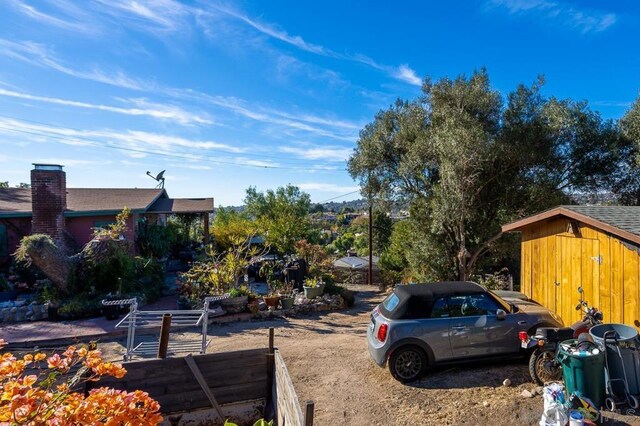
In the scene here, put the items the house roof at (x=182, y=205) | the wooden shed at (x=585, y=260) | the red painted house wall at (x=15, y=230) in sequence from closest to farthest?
the wooden shed at (x=585, y=260)
the red painted house wall at (x=15, y=230)
the house roof at (x=182, y=205)

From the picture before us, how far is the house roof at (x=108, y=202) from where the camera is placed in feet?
43.6

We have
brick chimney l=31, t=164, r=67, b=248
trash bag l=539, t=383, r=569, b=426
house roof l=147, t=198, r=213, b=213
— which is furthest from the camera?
house roof l=147, t=198, r=213, b=213

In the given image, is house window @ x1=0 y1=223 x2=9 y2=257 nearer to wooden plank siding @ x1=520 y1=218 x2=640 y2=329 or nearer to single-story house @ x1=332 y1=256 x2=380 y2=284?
single-story house @ x1=332 y1=256 x2=380 y2=284

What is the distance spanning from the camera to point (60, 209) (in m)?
12.3

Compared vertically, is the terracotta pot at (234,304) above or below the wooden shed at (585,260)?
below

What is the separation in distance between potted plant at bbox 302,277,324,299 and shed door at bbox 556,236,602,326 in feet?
22.7

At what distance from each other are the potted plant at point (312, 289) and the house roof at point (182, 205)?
25.8ft

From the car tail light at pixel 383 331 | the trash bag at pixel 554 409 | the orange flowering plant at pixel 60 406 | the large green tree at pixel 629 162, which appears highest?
the large green tree at pixel 629 162

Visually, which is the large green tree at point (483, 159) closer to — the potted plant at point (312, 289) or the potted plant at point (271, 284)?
the potted plant at point (312, 289)

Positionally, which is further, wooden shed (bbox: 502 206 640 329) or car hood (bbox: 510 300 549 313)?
car hood (bbox: 510 300 549 313)

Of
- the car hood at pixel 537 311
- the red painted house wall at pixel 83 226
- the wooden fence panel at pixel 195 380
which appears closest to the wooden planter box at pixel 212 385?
the wooden fence panel at pixel 195 380

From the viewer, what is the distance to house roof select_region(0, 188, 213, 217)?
13300 mm

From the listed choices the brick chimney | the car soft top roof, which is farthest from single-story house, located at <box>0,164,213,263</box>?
the car soft top roof

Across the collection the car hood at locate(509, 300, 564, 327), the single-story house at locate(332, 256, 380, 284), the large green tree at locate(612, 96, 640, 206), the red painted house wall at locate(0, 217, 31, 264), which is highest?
the large green tree at locate(612, 96, 640, 206)
